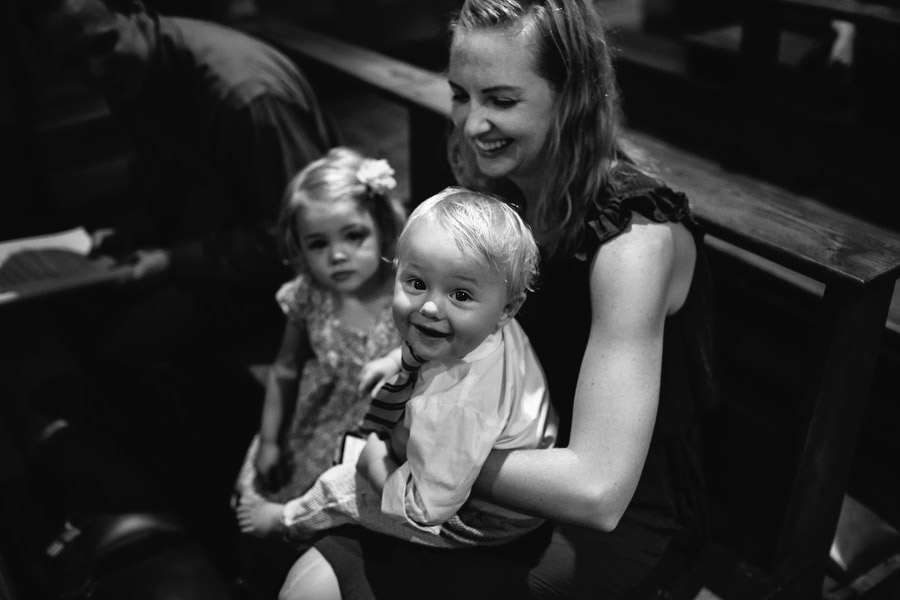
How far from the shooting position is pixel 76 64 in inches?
84.1

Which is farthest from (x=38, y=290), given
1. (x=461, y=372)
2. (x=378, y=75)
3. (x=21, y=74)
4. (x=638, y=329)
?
(x=21, y=74)

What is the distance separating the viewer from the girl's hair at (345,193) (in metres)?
1.75

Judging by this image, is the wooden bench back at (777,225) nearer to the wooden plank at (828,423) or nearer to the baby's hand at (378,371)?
the wooden plank at (828,423)

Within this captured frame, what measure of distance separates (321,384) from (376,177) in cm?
48

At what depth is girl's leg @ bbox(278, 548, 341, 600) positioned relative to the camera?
1436 mm

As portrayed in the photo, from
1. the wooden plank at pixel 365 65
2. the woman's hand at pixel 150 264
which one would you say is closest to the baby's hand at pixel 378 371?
the wooden plank at pixel 365 65

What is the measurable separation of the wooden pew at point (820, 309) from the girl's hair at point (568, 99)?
0.31 m

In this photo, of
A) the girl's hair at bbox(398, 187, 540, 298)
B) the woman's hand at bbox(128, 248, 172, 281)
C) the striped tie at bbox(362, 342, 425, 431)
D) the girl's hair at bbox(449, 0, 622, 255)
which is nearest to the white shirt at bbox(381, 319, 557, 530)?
the striped tie at bbox(362, 342, 425, 431)

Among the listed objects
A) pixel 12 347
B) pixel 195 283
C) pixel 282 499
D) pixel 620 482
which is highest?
pixel 620 482

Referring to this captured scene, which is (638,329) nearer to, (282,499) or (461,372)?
(461,372)

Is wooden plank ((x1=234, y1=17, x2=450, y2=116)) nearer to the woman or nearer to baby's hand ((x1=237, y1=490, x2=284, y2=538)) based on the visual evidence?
the woman

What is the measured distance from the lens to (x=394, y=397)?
4.52ft

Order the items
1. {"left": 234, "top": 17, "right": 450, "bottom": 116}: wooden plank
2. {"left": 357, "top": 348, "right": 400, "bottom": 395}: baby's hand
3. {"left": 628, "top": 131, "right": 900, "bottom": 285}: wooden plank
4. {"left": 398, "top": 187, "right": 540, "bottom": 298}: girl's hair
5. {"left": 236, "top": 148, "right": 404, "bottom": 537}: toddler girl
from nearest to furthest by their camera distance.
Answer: {"left": 398, "top": 187, "right": 540, "bottom": 298}: girl's hair, {"left": 628, "top": 131, "right": 900, "bottom": 285}: wooden plank, {"left": 357, "top": 348, "right": 400, "bottom": 395}: baby's hand, {"left": 236, "top": 148, "right": 404, "bottom": 537}: toddler girl, {"left": 234, "top": 17, "right": 450, "bottom": 116}: wooden plank

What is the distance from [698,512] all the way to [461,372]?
624 mm
